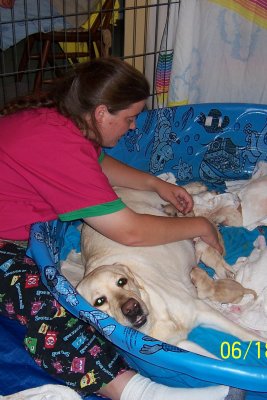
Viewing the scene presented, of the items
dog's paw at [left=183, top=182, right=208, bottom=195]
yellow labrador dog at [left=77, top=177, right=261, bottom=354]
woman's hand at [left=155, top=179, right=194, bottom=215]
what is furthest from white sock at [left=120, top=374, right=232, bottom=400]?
dog's paw at [left=183, top=182, right=208, bottom=195]

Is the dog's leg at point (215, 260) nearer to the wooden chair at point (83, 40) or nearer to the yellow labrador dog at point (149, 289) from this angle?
the yellow labrador dog at point (149, 289)

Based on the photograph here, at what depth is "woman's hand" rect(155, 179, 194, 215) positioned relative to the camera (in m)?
1.96

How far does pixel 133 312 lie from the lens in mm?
1345

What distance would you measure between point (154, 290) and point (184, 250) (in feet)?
0.94

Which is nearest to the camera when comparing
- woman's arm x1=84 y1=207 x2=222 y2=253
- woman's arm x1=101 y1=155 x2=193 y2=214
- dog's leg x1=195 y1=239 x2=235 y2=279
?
woman's arm x1=84 y1=207 x2=222 y2=253

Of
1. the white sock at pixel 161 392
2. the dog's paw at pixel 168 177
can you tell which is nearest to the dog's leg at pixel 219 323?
the white sock at pixel 161 392

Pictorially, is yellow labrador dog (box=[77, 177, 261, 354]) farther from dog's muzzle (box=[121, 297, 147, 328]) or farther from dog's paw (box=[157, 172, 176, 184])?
dog's paw (box=[157, 172, 176, 184])

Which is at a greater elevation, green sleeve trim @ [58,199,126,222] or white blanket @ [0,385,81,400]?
green sleeve trim @ [58,199,126,222]

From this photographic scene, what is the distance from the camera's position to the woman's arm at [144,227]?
1.44 m

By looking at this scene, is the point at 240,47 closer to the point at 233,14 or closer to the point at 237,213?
the point at 233,14

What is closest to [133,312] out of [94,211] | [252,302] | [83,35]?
[94,211]

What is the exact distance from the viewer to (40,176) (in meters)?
1.43

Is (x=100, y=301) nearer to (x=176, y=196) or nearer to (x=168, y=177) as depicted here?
(x=176, y=196)

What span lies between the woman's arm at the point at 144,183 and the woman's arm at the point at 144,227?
11.7 inches
